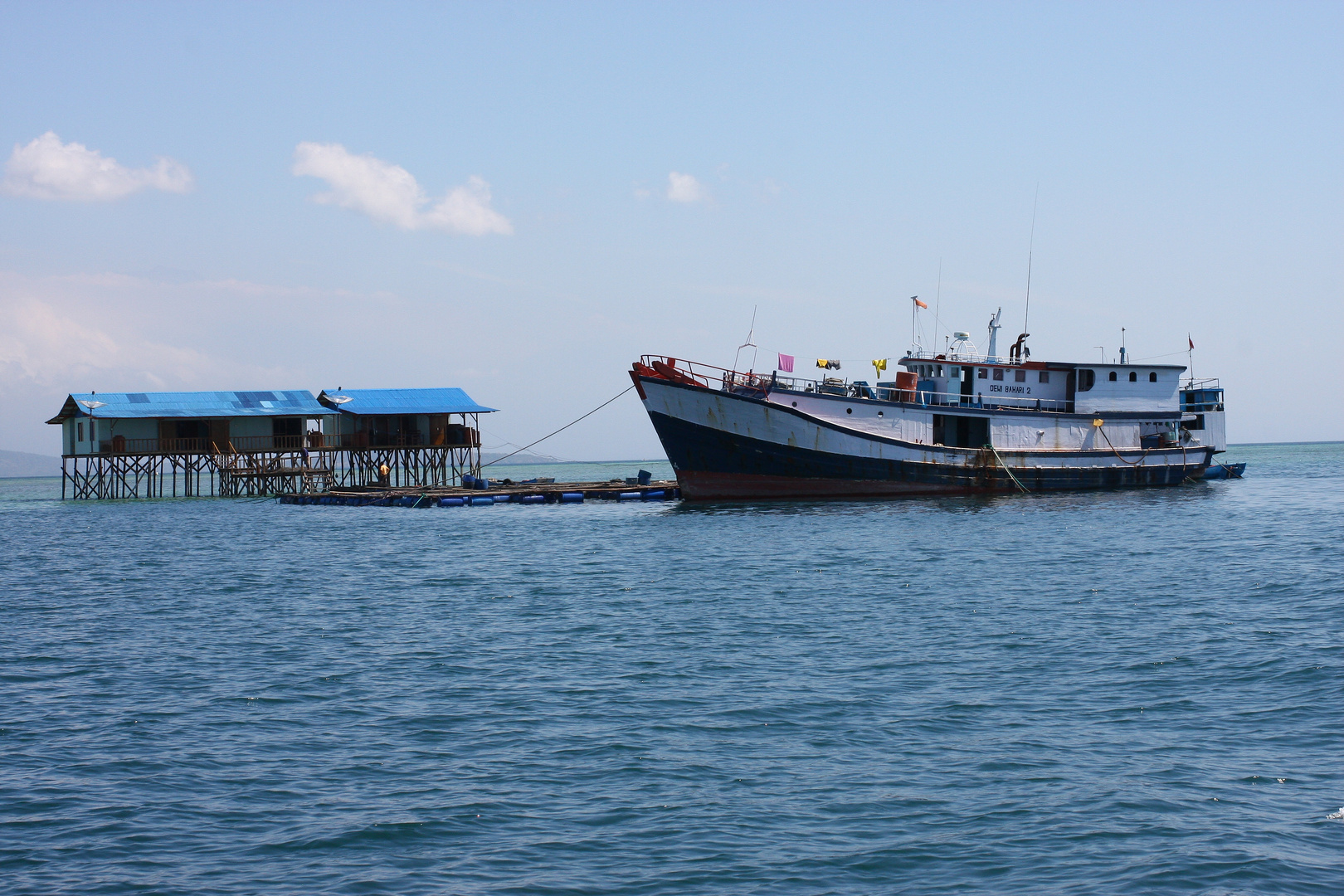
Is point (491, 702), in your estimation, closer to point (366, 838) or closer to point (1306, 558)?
point (366, 838)

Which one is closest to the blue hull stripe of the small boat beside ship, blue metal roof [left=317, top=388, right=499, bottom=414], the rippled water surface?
the small boat beside ship

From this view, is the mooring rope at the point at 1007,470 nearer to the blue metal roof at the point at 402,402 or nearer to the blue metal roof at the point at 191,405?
the blue metal roof at the point at 402,402

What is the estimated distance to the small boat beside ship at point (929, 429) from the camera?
139ft

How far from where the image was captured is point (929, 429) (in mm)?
44875

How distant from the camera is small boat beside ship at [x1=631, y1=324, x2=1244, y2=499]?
42.5 meters

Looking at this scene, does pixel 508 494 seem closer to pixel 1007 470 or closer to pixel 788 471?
pixel 788 471

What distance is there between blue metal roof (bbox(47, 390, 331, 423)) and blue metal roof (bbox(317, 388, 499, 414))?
1.19 meters

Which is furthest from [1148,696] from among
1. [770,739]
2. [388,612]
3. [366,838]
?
[388,612]

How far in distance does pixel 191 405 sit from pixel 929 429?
42.5m

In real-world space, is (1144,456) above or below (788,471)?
above

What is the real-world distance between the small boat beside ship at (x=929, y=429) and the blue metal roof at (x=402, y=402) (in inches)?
995

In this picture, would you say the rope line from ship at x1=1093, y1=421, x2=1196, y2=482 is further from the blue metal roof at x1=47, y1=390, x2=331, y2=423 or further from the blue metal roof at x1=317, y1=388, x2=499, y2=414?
the blue metal roof at x1=47, y1=390, x2=331, y2=423

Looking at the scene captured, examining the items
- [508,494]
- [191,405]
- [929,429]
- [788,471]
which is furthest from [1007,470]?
[191,405]

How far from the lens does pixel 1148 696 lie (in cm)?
1409
